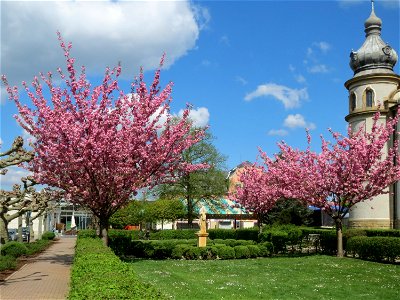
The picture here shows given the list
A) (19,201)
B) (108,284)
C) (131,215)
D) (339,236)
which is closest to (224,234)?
(131,215)

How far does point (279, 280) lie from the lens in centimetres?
1564

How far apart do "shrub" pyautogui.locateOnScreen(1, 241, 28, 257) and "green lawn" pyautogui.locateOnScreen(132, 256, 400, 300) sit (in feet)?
21.6

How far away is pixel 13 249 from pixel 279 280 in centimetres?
1367

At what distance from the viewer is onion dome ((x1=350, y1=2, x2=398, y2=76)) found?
136ft

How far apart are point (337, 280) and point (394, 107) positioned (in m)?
27.0

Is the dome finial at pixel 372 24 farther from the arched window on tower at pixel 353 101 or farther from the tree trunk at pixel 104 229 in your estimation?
Result: the tree trunk at pixel 104 229

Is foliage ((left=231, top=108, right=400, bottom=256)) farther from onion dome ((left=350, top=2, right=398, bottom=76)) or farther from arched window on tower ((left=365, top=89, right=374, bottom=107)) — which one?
onion dome ((left=350, top=2, right=398, bottom=76))

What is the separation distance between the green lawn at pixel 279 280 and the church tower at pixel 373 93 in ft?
61.8

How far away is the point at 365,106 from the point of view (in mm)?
41094

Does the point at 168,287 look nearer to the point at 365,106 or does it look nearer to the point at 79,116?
the point at 79,116

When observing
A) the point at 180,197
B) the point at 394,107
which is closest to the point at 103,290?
the point at 394,107

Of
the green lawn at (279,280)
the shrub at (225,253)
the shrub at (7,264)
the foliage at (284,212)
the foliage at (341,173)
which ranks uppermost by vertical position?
the foliage at (341,173)

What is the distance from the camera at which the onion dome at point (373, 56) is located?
136 ft

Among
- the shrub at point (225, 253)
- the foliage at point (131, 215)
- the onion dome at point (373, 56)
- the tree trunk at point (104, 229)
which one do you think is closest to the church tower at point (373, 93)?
the onion dome at point (373, 56)
